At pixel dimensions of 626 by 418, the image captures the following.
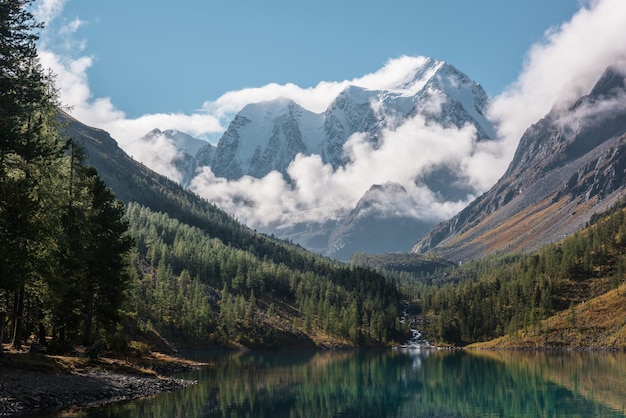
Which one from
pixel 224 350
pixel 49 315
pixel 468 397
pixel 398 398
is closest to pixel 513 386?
pixel 468 397

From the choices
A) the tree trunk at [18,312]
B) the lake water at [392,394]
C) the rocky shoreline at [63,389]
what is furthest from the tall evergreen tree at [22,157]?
the lake water at [392,394]

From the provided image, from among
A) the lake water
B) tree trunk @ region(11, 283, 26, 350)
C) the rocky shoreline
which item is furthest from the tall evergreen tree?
the lake water

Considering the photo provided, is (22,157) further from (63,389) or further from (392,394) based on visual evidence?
(392,394)

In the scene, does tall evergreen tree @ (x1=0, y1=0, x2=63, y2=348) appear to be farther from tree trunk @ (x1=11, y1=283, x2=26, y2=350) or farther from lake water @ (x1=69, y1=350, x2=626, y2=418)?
lake water @ (x1=69, y1=350, x2=626, y2=418)

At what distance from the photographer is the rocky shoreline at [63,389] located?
43.0 meters

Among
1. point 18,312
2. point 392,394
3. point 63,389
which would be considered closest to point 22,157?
point 18,312

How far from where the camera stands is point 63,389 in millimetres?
49000

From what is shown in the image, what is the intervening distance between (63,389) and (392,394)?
4339cm

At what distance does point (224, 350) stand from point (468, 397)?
122 meters

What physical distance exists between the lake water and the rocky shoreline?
8.56 feet

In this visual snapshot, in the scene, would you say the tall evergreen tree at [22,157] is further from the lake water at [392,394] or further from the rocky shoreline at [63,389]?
Answer: the lake water at [392,394]

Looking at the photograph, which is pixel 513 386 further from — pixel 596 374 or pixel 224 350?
pixel 224 350

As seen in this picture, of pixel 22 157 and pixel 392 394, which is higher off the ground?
pixel 22 157

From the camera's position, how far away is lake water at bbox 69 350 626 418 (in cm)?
5794
